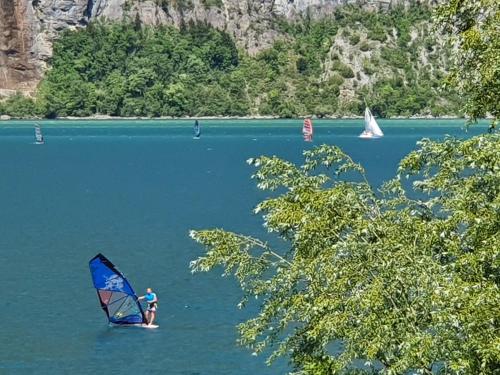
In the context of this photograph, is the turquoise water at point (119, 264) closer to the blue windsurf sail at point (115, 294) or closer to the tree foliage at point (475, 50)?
the blue windsurf sail at point (115, 294)

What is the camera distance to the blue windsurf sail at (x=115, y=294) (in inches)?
1930

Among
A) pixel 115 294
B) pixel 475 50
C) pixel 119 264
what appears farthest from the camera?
pixel 119 264

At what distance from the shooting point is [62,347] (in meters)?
Result: 43.9

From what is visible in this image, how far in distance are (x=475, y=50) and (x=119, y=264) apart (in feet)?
151

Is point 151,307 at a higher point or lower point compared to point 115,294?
lower

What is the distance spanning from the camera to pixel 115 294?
49.7m

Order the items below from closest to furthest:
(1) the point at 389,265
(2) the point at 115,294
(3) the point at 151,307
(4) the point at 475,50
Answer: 1. (1) the point at 389,265
2. (4) the point at 475,50
3. (3) the point at 151,307
4. (2) the point at 115,294

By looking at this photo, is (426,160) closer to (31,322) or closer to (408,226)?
(408,226)

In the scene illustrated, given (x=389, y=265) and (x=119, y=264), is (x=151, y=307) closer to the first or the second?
(x=119, y=264)

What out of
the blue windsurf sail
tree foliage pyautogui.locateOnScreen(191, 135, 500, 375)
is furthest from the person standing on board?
tree foliage pyautogui.locateOnScreen(191, 135, 500, 375)

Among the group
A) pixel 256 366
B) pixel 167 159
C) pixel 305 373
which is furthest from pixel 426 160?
pixel 167 159

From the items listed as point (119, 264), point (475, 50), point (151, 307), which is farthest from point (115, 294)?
point (475, 50)

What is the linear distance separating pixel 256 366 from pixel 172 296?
584 inches

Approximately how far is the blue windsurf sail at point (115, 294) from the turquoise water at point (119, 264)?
0.84 meters
